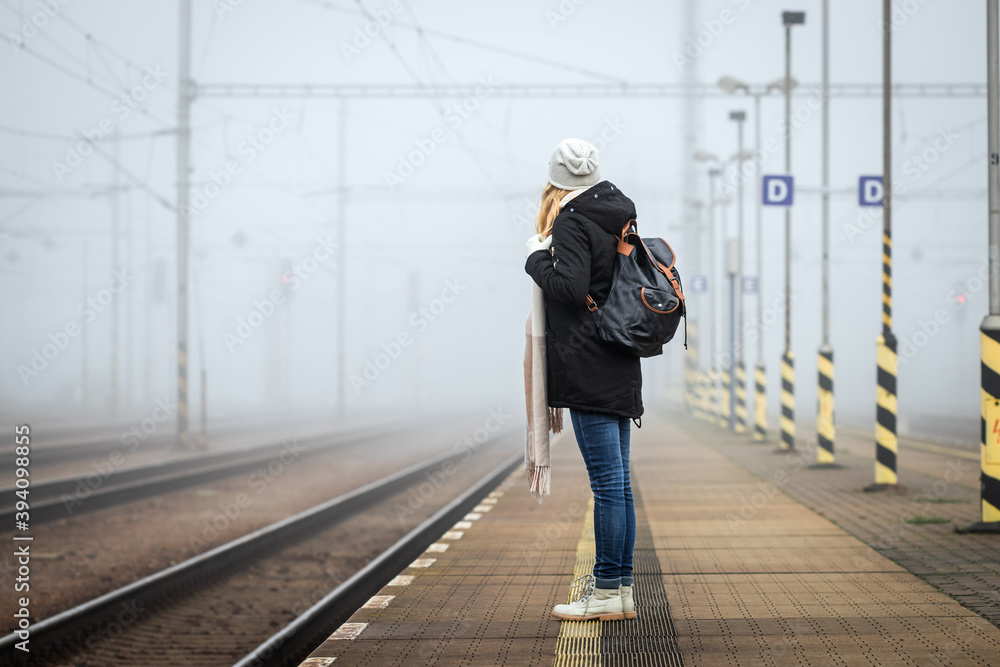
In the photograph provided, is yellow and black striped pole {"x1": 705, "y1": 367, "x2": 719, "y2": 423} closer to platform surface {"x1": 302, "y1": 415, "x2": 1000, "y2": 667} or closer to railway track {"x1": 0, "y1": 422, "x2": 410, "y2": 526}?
railway track {"x1": 0, "y1": 422, "x2": 410, "y2": 526}

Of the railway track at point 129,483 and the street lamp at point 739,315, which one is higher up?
the street lamp at point 739,315

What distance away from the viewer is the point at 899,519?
815 centimetres

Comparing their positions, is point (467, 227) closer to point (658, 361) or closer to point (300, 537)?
point (658, 361)

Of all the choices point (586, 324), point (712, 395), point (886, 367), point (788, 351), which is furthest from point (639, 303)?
point (712, 395)

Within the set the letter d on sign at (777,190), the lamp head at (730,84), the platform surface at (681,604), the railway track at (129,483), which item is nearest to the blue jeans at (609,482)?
the platform surface at (681,604)

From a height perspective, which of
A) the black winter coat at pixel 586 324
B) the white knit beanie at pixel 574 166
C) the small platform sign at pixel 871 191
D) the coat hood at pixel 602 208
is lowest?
the black winter coat at pixel 586 324

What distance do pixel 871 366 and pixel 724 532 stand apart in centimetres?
7136

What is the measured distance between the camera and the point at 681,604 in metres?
4.96

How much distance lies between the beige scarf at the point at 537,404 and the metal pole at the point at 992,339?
435 cm

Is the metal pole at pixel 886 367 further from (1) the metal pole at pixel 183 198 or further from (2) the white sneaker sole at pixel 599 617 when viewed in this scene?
(1) the metal pole at pixel 183 198

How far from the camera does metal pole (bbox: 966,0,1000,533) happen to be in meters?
7.28

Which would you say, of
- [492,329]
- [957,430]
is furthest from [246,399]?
[957,430]

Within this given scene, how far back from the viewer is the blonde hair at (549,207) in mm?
4367

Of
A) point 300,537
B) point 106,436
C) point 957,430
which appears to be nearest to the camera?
point 300,537
